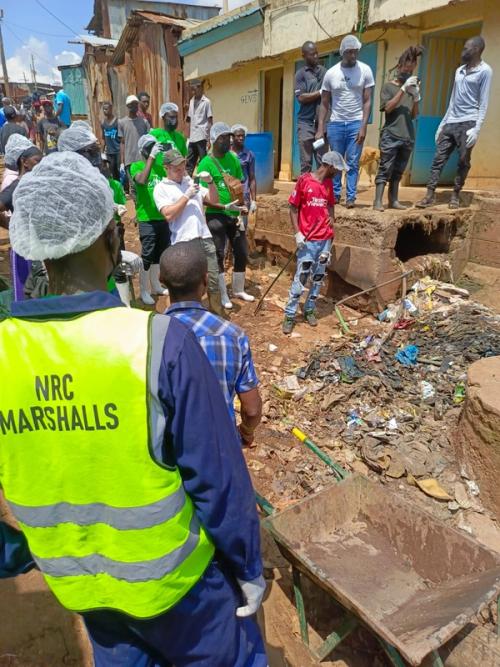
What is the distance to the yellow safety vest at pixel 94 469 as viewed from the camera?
1070 mm

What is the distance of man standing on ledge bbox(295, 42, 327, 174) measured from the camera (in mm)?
7266

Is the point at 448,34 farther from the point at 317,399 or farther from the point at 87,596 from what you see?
the point at 87,596

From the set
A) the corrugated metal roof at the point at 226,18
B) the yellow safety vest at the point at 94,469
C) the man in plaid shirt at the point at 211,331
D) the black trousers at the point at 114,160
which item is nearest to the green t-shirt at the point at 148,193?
the man in plaid shirt at the point at 211,331

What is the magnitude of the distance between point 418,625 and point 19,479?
1999 mm

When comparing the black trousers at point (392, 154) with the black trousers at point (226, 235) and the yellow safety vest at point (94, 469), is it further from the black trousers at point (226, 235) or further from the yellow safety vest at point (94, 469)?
the yellow safety vest at point (94, 469)

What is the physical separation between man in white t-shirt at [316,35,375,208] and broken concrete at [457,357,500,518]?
12.8 ft

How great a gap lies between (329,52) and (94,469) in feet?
34.3

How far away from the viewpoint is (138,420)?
42.6 inches

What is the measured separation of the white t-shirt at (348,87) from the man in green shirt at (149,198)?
2.71m

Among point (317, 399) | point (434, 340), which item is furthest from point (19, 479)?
point (434, 340)

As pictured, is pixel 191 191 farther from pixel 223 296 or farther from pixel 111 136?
pixel 111 136

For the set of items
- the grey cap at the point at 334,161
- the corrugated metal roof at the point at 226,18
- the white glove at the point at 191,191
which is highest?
the corrugated metal roof at the point at 226,18

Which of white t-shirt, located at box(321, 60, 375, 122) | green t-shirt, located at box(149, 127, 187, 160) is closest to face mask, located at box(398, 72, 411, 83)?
white t-shirt, located at box(321, 60, 375, 122)

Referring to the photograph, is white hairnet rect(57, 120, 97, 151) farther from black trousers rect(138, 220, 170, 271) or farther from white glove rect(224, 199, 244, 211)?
white glove rect(224, 199, 244, 211)
